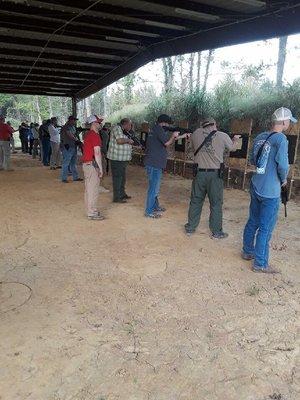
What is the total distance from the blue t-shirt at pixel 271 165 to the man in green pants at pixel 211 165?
1020 mm

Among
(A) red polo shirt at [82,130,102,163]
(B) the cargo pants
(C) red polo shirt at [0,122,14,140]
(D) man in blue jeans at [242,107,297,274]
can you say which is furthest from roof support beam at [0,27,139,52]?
(D) man in blue jeans at [242,107,297,274]

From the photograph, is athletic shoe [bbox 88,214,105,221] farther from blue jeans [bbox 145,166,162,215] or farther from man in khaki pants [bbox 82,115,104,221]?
blue jeans [bbox 145,166,162,215]

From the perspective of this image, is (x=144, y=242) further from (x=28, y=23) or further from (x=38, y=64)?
(x=38, y=64)

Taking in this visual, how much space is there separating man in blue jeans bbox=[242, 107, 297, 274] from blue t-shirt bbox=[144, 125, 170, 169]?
2.10m

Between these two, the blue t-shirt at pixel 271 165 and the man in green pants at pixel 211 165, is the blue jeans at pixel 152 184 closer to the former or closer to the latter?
the man in green pants at pixel 211 165

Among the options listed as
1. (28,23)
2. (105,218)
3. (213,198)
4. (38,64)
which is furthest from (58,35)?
(213,198)

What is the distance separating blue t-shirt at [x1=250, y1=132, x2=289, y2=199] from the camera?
397 cm

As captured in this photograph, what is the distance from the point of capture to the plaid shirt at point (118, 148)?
6.99 meters

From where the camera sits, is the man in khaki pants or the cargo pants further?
the man in khaki pants

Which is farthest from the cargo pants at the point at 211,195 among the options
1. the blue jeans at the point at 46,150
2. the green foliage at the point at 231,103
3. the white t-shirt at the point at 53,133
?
the blue jeans at the point at 46,150

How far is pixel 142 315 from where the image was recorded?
3.30 metres

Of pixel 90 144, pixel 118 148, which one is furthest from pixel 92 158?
pixel 118 148

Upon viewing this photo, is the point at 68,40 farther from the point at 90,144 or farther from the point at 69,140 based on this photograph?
the point at 90,144

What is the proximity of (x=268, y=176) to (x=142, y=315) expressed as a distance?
2181 mm
